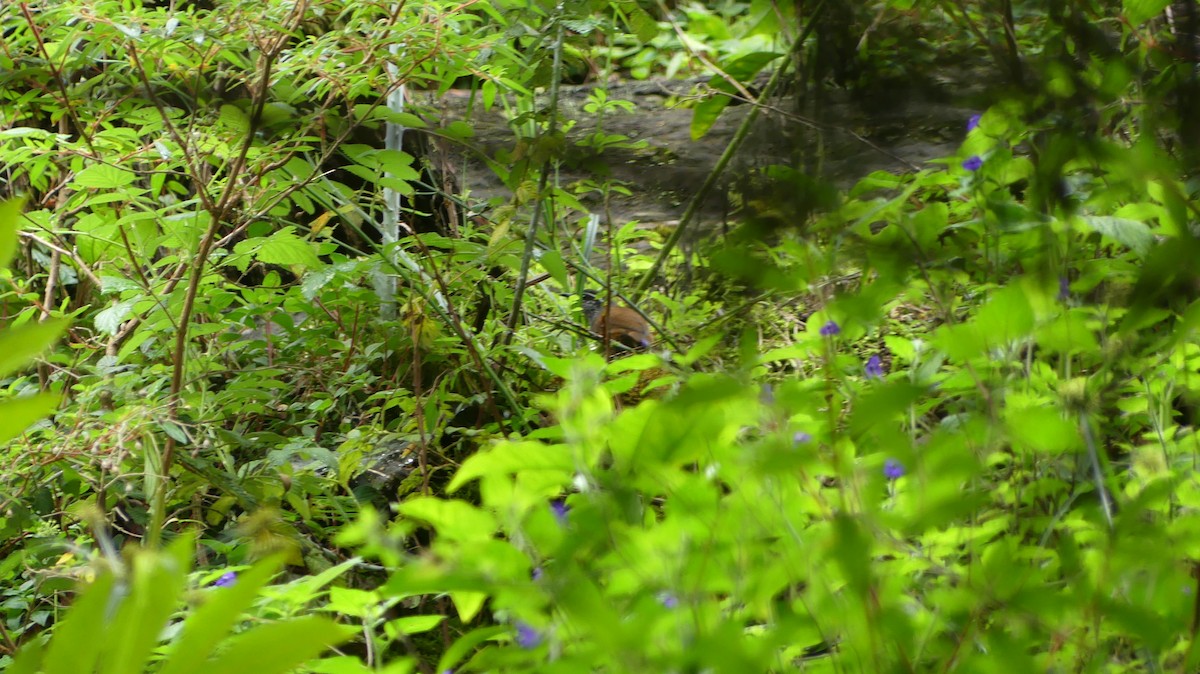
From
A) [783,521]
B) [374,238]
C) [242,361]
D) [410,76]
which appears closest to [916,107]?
[783,521]

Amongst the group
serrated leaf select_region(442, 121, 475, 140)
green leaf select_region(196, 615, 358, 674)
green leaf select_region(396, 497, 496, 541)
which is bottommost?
green leaf select_region(396, 497, 496, 541)

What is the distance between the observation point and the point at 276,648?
1.27 ft

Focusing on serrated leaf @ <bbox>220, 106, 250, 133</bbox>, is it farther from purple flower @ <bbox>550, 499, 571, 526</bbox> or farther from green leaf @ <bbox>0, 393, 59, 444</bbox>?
green leaf @ <bbox>0, 393, 59, 444</bbox>

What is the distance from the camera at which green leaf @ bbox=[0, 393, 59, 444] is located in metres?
0.38

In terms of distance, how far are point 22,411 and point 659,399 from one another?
1.03 meters

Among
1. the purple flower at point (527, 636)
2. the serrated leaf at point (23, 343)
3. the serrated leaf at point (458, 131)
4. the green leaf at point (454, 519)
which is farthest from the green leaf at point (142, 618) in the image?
the serrated leaf at point (458, 131)

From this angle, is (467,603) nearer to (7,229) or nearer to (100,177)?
(7,229)

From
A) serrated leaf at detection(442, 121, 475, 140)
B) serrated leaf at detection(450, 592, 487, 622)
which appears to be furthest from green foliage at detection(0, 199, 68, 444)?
serrated leaf at detection(442, 121, 475, 140)

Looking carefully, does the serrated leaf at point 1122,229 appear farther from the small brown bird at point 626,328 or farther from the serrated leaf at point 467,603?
the small brown bird at point 626,328

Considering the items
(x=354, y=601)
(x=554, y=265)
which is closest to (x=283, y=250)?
(x=554, y=265)

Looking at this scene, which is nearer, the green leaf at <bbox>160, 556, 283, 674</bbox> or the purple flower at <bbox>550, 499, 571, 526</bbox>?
the green leaf at <bbox>160, 556, 283, 674</bbox>

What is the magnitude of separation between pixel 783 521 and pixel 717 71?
0.55 meters

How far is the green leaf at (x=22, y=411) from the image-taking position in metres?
0.38

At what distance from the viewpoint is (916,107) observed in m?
0.67
